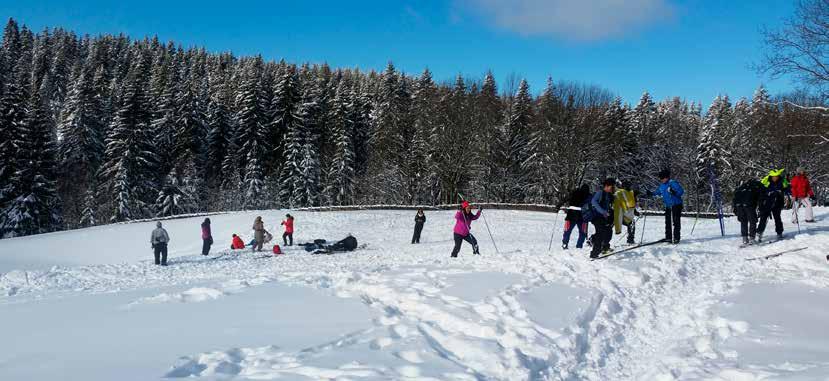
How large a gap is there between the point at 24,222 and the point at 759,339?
41163 mm

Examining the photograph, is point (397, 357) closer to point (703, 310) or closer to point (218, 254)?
point (703, 310)

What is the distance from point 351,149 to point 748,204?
38824 millimetres

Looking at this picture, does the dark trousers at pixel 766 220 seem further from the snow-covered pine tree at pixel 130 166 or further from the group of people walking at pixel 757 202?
the snow-covered pine tree at pixel 130 166

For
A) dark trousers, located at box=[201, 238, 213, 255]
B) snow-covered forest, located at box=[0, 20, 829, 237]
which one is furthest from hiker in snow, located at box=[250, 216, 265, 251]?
snow-covered forest, located at box=[0, 20, 829, 237]

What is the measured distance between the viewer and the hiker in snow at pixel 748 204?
12.4 metres

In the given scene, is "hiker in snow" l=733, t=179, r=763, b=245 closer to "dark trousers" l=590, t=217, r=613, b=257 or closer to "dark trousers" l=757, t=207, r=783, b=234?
"dark trousers" l=757, t=207, r=783, b=234

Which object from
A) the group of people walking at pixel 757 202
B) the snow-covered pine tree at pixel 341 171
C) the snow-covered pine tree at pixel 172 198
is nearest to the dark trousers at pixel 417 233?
the group of people walking at pixel 757 202

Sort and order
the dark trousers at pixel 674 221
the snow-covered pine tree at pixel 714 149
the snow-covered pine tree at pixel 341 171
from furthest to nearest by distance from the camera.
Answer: the snow-covered pine tree at pixel 341 171 → the snow-covered pine tree at pixel 714 149 → the dark trousers at pixel 674 221

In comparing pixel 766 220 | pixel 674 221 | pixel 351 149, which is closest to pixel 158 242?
pixel 674 221

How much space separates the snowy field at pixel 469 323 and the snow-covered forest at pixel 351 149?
93.0 ft

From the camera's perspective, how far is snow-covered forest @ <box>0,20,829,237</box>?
3694 cm

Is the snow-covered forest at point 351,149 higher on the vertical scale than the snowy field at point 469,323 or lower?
higher

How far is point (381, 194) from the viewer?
44.8 metres

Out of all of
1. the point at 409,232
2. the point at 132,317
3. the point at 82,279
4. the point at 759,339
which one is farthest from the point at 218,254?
the point at 759,339
